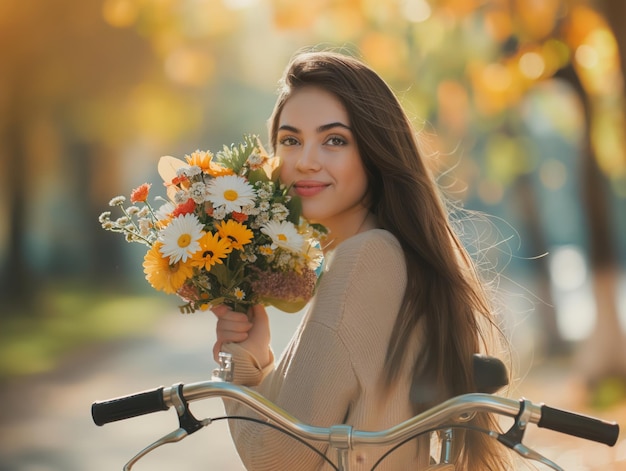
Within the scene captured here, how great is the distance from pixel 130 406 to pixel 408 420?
60 cm

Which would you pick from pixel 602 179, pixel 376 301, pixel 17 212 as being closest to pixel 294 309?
pixel 376 301

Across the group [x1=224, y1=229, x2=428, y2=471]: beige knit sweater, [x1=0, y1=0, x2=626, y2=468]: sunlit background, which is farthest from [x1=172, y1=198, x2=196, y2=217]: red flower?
[x1=0, y1=0, x2=626, y2=468]: sunlit background

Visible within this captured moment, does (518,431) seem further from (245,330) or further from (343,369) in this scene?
(245,330)

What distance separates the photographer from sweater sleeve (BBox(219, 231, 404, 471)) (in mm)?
2596

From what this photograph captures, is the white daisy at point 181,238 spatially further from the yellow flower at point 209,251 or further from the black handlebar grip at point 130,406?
the black handlebar grip at point 130,406

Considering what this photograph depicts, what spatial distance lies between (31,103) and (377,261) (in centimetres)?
1634

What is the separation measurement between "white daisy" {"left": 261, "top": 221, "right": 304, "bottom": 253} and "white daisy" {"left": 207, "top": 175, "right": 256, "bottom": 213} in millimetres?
83

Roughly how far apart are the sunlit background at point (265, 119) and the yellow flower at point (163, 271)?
128cm

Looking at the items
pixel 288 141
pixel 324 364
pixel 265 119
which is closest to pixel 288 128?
pixel 288 141

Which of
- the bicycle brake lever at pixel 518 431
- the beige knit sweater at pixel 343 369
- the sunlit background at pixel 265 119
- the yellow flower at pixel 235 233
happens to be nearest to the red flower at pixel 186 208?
the yellow flower at pixel 235 233

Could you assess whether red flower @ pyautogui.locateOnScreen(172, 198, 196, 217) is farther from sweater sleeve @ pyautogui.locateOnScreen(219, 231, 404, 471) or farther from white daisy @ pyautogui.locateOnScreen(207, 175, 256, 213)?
sweater sleeve @ pyautogui.locateOnScreen(219, 231, 404, 471)

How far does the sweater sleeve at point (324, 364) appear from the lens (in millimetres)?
2596

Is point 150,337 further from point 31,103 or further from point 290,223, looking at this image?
point 290,223

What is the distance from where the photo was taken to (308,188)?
118 inches
